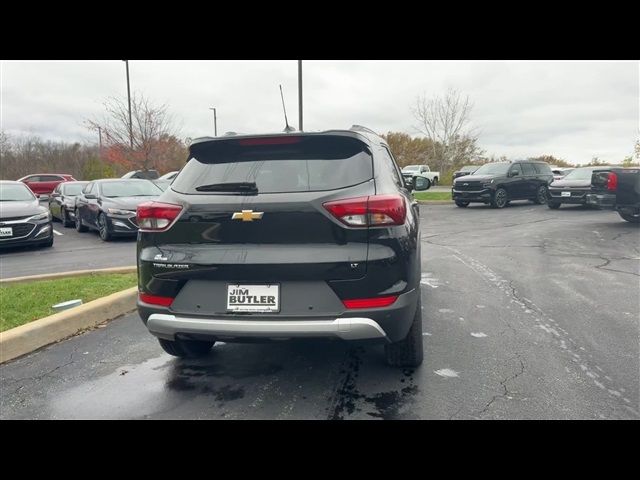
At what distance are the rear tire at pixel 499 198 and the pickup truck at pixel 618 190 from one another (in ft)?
18.4

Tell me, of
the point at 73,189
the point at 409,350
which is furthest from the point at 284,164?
the point at 73,189

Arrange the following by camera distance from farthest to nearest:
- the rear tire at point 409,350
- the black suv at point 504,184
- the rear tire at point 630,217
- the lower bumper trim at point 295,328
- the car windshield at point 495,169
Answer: the car windshield at point 495,169
the black suv at point 504,184
the rear tire at point 630,217
the rear tire at point 409,350
the lower bumper trim at point 295,328

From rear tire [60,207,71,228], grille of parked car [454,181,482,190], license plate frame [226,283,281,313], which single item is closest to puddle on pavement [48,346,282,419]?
license plate frame [226,283,281,313]

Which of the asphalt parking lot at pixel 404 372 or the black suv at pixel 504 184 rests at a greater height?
the black suv at pixel 504 184

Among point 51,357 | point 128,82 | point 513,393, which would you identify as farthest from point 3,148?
point 513,393

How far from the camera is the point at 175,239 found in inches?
118

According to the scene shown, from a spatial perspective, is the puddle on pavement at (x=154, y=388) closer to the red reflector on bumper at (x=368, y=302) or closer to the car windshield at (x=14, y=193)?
the red reflector on bumper at (x=368, y=302)

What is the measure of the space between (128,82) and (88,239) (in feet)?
47.2

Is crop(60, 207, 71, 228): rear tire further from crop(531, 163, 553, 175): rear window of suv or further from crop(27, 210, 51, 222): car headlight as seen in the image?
crop(531, 163, 553, 175): rear window of suv

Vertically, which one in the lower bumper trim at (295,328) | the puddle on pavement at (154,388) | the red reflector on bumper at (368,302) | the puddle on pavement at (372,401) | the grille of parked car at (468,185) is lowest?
the puddle on pavement at (154,388)

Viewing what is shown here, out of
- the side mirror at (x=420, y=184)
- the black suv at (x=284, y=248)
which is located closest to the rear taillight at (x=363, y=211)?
the black suv at (x=284, y=248)

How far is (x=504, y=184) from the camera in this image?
1788 cm

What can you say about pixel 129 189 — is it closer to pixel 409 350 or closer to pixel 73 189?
pixel 73 189

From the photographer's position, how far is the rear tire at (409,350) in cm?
341
